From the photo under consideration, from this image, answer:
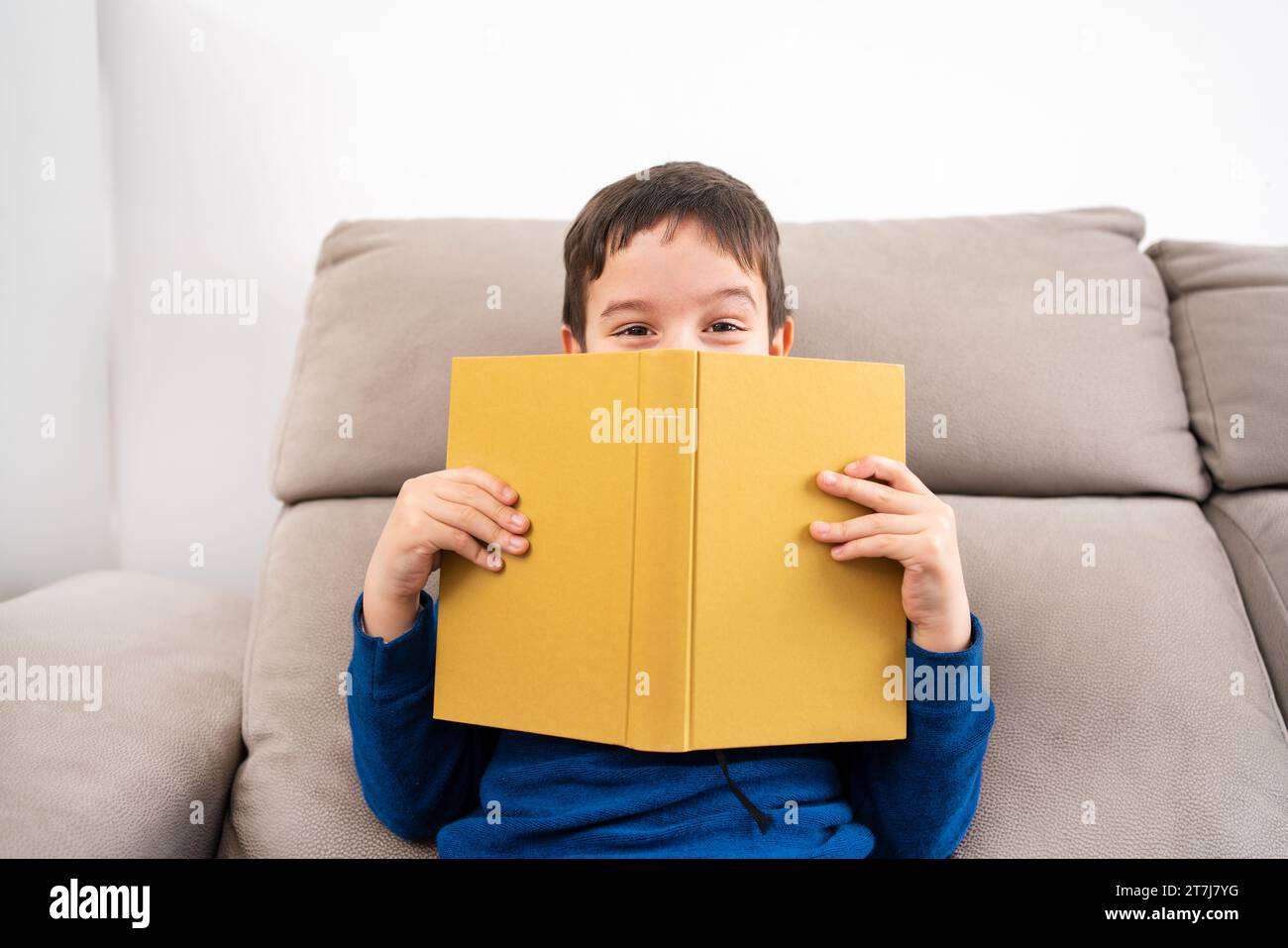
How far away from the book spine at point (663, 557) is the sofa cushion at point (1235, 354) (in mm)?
830

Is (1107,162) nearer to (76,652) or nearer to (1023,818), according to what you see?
(1023,818)

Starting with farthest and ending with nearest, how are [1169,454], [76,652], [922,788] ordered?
[1169,454]
[76,652]
[922,788]

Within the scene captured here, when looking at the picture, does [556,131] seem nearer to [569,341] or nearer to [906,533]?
[569,341]

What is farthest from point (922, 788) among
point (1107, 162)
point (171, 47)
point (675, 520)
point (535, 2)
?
point (171, 47)

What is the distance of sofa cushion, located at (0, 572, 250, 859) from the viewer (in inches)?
30.6

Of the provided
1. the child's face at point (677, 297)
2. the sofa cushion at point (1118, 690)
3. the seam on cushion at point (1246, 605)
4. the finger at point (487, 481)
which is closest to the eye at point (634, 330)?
the child's face at point (677, 297)

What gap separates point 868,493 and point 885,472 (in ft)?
0.10

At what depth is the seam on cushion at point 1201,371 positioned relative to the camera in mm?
1130

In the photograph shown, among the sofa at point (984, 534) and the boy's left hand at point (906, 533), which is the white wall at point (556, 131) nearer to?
the sofa at point (984, 534)

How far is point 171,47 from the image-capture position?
146cm

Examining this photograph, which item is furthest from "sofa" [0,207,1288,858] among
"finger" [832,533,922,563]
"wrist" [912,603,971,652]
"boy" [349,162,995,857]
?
"finger" [832,533,922,563]

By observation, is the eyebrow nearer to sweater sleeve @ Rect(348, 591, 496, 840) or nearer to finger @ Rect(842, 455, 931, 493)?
finger @ Rect(842, 455, 931, 493)

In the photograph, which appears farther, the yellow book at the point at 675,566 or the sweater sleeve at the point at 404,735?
the sweater sleeve at the point at 404,735
